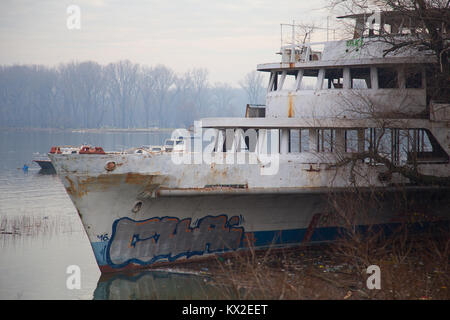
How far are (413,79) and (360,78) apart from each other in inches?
68.5

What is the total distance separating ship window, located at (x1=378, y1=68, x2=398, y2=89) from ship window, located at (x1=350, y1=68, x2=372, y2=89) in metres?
0.35

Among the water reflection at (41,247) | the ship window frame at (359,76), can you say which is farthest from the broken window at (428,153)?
the water reflection at (41,247)

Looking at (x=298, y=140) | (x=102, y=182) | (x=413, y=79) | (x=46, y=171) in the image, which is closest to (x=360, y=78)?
(x=413, y=79)

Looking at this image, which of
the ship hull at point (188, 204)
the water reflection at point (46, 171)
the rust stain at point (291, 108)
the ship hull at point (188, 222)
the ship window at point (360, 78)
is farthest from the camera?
the water reflection at point (46, 171)

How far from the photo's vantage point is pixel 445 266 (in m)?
12.7

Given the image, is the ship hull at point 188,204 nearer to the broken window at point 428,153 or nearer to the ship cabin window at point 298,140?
the broken window at point 428,153

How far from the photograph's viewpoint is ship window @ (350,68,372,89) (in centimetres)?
1631

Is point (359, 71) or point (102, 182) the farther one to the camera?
point (359, 71)

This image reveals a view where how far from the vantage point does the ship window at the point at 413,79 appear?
15366mm

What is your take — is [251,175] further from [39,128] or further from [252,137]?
[39,128]

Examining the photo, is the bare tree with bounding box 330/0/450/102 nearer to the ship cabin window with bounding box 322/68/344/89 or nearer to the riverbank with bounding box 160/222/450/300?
the ship cabin window with bounding box 322/68/344/89

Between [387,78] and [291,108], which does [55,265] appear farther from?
[387,78]

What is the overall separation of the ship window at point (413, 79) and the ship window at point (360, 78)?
1.11m

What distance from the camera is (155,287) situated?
13648 millimetres
